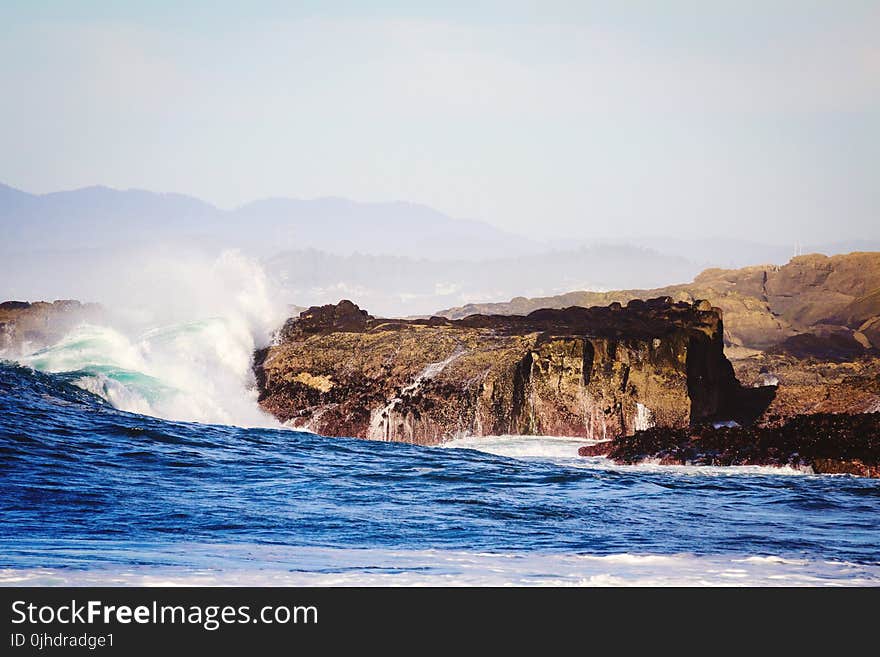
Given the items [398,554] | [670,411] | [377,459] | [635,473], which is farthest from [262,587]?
[670,411]

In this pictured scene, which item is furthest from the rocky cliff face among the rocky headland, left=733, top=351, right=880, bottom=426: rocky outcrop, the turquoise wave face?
left=733, top=351, right=880, bottom=426: rocky outcrop

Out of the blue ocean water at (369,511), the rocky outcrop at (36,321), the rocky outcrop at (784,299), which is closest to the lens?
the blue ocean water at (369,511)


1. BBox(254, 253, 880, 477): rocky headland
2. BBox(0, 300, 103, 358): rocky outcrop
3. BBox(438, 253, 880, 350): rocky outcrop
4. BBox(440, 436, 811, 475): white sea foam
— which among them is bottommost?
BBox(440, 436, 811, 475): white sea foam

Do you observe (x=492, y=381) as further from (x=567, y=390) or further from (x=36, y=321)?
(x=36, y=321)

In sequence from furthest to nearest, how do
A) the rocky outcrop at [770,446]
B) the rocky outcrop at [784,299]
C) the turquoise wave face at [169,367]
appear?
the rocky outcrop at [784,299], the turquoise wave face at [169,367], the rocky outcrop at [770,446]

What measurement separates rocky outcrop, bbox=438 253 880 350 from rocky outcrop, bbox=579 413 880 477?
66.2ft

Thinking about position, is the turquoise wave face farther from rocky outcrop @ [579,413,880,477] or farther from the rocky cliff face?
rocky outcrop @ [579,413,880,477]

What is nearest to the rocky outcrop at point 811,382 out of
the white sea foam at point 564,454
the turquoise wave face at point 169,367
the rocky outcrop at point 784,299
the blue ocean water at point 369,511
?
the white sea foam at point 564,454

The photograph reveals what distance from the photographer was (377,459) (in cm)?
1547

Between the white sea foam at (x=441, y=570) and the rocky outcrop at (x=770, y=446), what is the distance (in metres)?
7.49

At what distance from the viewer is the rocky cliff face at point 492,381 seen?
18312mm

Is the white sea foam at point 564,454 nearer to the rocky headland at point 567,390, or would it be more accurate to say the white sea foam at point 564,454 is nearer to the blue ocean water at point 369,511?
the blue ocean water at point 369,511

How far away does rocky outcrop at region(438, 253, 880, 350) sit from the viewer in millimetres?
39469
